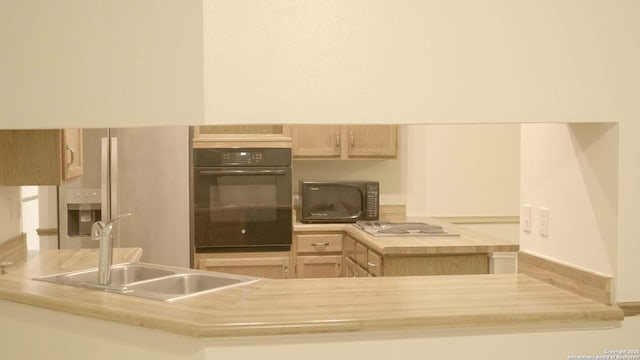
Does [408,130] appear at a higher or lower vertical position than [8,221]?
higher

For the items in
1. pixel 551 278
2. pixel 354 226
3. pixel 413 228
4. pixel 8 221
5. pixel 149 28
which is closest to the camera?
pixel 149 28

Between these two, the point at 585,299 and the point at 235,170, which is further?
the point at 235,170

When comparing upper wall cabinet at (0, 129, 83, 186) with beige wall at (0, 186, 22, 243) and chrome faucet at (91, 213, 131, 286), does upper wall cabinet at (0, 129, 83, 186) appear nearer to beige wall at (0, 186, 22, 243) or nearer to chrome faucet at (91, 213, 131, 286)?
beige wall at (0, 186, 22, 243)

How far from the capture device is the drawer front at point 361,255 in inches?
176

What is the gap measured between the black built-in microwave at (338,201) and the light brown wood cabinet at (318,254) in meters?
0.18

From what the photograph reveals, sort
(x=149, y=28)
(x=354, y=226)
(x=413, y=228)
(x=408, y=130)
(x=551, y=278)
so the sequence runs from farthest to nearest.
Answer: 1. (x=408, y=130)
2. (x=354, y=226)
3. (x=413, y=228)
4. (x=551, y=278)
5. (x=149, y=28)

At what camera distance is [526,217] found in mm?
3000

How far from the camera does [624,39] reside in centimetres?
249

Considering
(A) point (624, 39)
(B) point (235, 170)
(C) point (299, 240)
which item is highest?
(A) point (624, 39)

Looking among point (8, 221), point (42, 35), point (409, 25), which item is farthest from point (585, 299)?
point (8, 221)

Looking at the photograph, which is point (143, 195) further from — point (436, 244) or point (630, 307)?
point (630, 307)

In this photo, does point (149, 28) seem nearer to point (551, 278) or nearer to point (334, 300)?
point (334, 300)

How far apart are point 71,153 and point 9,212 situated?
389 millimetres

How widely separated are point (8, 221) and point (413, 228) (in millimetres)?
2501
